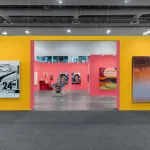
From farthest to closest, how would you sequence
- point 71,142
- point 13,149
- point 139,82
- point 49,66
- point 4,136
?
point 49,66 → point 139,82 → point 4,136 → point 71,142 → point 13,149

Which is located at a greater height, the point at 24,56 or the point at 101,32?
the point at 101,32

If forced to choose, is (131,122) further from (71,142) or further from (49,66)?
(49,66)

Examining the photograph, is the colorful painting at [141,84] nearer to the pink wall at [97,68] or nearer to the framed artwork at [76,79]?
the pink wall at [97,68]

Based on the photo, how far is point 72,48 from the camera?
22.8m

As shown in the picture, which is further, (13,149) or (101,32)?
(101,32)

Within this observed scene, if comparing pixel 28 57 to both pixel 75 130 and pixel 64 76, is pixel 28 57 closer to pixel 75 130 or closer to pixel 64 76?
pixel 75 130

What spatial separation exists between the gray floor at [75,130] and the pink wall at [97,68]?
283 inches

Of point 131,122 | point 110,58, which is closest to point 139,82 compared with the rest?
point 131,122

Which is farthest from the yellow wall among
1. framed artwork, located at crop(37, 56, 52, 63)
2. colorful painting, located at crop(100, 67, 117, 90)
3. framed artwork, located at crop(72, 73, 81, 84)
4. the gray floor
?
framed artwork, located at crop(37, 56, 52, 63)

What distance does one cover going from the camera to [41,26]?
19766 mm

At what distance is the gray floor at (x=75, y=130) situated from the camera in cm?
530

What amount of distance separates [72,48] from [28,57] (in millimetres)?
13013

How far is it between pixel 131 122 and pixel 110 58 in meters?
9.49

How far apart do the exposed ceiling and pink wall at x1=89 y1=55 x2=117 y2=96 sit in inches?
109
